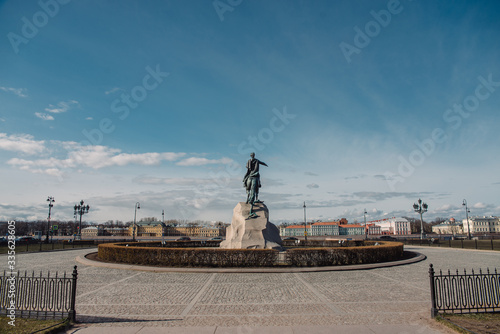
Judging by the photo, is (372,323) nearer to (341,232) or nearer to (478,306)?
(478,306)

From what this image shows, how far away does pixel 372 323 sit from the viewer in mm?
7258

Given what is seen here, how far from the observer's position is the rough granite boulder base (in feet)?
66.4

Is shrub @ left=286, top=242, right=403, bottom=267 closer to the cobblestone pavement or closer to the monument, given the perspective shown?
the cobblestone pavement

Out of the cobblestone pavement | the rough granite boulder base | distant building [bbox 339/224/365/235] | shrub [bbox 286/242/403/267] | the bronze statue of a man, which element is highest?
the bronze statue of a man

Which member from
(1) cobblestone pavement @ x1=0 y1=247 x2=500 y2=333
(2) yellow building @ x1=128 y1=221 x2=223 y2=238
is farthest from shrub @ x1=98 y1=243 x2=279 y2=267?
(2) yellow building @ x1=128 y1=221 x2=223 y2=238

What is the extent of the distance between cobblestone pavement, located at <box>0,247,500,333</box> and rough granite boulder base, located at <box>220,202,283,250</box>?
5838 millimetres

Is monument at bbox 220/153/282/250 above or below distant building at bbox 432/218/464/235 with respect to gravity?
above

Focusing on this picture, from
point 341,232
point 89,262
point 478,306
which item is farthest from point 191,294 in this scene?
point 341,232

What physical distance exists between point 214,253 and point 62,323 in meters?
9.54

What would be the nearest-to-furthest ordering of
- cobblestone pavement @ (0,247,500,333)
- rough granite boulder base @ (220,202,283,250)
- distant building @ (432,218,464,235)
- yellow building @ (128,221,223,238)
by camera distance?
1. cobblestone pavement @ (0,247,500,333)
2. rough granite boulder base @ (220,202,283,250)
3. distant building @ (432,218,464,235)
4. yellow building @ (128,221,223,238)

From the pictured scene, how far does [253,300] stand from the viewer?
943 centimetres

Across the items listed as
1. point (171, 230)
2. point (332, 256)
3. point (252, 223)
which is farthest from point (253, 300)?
point (171, 230)

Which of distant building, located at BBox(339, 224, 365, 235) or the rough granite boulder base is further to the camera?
distant building, located at BBox(339, 224, 365, 235)

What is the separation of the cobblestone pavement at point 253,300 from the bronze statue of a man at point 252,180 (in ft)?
27.1
